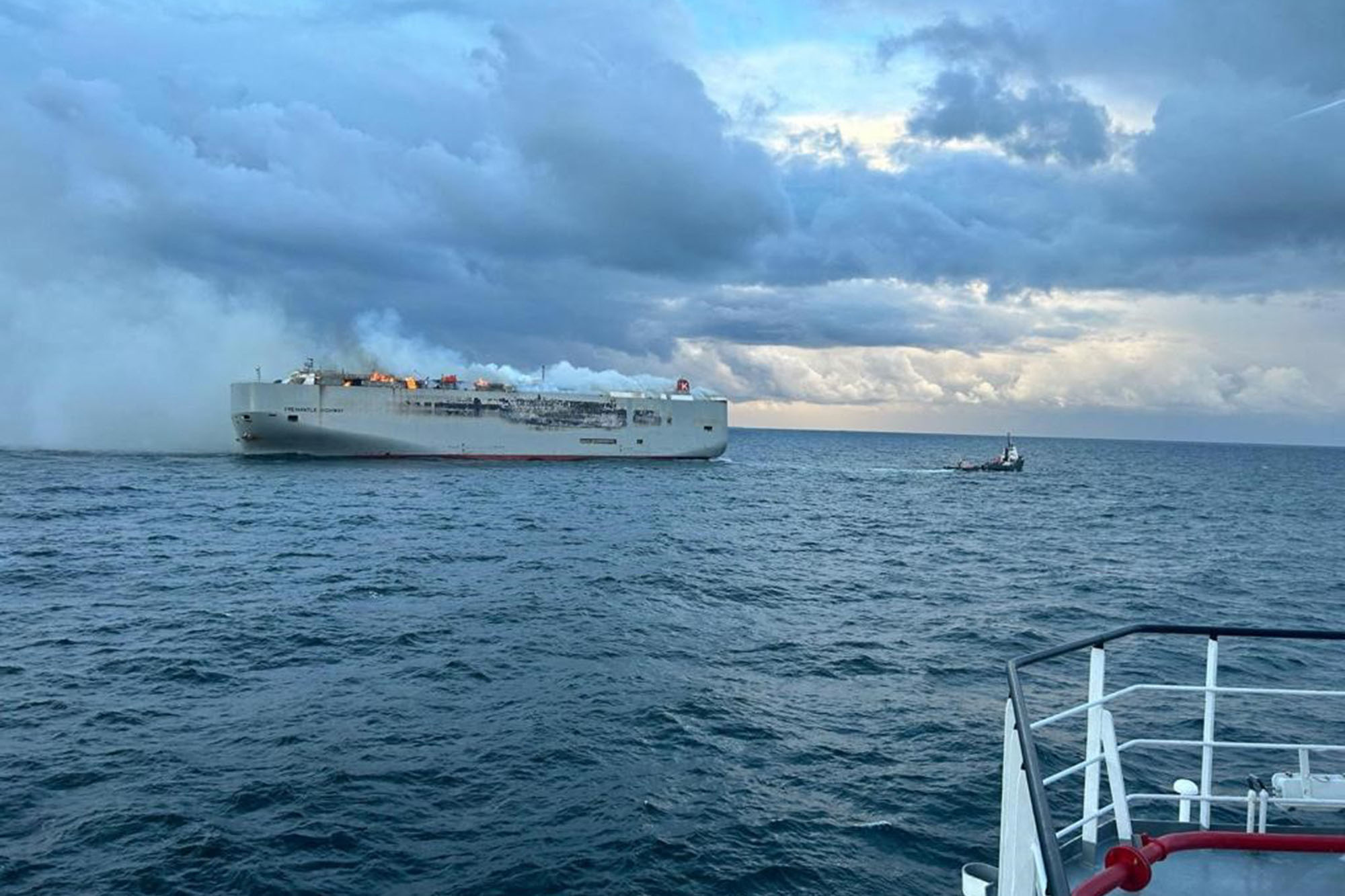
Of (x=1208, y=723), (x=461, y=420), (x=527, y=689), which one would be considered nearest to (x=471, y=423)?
(x=461, y=420)

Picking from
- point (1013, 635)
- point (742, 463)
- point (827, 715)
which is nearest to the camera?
point (827, 715)

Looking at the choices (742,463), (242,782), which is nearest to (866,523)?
(242,782)

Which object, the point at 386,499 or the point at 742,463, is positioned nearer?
the point at 386,499

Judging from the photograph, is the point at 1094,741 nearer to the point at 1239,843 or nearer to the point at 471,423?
the point at 1239,843

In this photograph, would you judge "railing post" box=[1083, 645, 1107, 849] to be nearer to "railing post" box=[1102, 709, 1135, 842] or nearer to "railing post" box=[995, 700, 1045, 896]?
"railing post" box=[1102, 709, 1135, 842]

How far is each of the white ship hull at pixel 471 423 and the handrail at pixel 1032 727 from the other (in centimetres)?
7984

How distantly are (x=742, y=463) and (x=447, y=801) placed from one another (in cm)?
9878

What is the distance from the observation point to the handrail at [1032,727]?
254 cm

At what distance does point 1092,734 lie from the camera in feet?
16.2

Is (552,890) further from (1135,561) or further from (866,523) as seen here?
(866,523)

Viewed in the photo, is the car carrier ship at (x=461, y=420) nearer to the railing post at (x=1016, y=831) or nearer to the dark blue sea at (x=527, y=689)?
the dark blue sea at (x=527, y=689)

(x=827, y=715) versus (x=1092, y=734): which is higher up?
(x=1092, y=734)

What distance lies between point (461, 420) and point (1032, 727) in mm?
82310

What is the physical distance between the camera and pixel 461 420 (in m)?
82.8
